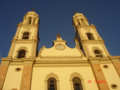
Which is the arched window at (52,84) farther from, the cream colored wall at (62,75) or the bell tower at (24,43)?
the bell tower at (24,43)

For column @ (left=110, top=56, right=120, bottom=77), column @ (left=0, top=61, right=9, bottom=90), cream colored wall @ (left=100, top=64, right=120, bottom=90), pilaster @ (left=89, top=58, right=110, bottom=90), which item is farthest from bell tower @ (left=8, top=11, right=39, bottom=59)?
column @ (left=110, top=56, right=120, bottom=77)

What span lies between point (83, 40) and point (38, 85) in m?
9.72

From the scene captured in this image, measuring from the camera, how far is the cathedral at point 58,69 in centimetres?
1181

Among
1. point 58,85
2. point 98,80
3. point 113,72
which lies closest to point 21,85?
point 58,85

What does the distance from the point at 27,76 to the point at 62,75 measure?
12.5ft

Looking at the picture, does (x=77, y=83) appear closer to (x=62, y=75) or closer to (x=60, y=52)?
(x=62, y=75)

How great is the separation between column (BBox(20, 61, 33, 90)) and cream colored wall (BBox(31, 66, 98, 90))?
0.53 meters

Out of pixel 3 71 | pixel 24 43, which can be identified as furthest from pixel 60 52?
pixel 3 71

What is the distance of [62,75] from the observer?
1280 cm

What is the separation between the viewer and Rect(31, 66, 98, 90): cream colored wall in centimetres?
1182

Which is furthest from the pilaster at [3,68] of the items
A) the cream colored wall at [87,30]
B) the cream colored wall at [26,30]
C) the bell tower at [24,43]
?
the cream colored wall at [87,30]

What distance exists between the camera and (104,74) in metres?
13.0

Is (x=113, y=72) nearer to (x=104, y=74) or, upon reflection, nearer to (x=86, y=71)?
(x=104, y=74)

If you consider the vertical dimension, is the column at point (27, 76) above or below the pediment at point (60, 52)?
below
